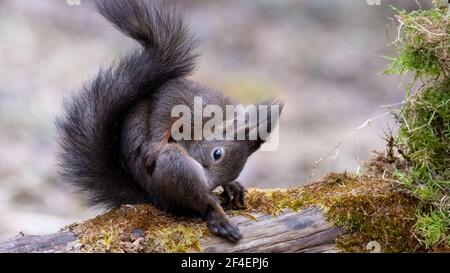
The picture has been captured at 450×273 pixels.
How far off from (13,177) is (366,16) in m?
3.92

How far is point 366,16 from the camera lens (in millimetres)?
7750

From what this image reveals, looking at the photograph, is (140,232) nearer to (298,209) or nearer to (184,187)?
(184,187)

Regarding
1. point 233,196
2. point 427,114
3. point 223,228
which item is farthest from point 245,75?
point 223,228

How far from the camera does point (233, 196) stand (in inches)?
127

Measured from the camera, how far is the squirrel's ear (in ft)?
10.3

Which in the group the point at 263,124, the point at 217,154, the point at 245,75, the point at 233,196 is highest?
the point at 245,75

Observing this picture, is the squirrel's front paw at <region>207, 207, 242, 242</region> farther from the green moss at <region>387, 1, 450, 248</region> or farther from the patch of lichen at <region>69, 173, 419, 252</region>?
the green moss at <region>387, 1, 450, 248</region>

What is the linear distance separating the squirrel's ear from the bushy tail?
378 mm

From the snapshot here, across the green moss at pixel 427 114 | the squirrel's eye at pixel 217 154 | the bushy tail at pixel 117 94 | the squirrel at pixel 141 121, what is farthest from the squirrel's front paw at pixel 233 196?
the green moss at pixel 427 114

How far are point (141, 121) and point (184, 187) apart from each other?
0.37 meters

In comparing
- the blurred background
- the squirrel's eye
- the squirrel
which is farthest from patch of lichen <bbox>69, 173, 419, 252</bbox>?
the blurred background

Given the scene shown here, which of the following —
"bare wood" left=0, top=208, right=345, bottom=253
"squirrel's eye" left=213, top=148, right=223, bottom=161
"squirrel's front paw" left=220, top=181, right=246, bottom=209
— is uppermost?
"squirrel's eye" left=213, top=148, right=223, bottom=161

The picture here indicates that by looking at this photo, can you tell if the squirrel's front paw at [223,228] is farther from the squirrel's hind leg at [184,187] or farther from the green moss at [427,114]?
the green moss at [427,114]

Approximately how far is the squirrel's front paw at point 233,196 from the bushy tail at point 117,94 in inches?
13.1
